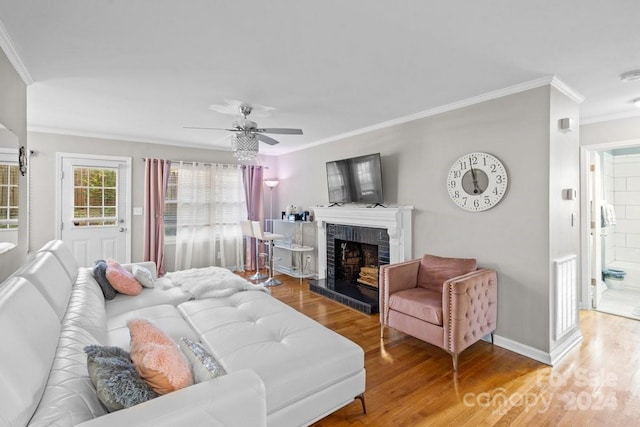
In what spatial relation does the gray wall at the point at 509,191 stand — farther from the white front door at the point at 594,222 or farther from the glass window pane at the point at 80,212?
the white front door at the point at 594,222

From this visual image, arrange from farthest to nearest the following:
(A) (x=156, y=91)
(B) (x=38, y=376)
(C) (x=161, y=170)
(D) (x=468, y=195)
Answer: (C) (x=161, y=170), (D) (x=468, y=195), (A) (x=156, y=91), (B) (x=38, y=376)

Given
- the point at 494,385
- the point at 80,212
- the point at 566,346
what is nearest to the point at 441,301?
the point at 494,385

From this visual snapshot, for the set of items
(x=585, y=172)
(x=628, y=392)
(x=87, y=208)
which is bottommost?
(x=628, y=392)

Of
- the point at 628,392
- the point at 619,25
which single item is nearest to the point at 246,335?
the point at 628,392

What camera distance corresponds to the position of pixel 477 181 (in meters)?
3.20

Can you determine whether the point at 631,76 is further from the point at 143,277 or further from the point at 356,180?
the point at 143,277

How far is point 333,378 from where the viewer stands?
1.81 metres

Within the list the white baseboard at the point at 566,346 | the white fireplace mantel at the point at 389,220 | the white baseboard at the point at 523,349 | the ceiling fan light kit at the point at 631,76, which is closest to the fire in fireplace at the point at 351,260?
the white fireplace mantel at the point at 389,220

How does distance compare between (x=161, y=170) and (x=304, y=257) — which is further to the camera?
(x=304, y=257)

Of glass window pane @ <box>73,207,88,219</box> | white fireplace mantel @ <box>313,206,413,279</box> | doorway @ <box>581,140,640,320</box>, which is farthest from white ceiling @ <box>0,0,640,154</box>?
glass window pane @ <box>73,207,88,219</box>

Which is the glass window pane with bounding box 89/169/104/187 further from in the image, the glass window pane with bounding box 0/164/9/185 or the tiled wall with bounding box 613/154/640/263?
the tiled wall with bounding box 613/154/640/263

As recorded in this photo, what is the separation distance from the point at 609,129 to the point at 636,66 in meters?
1.64

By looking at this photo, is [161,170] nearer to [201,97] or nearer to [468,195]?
[201,97]

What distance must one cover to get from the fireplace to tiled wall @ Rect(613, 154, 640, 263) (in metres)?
3.95
